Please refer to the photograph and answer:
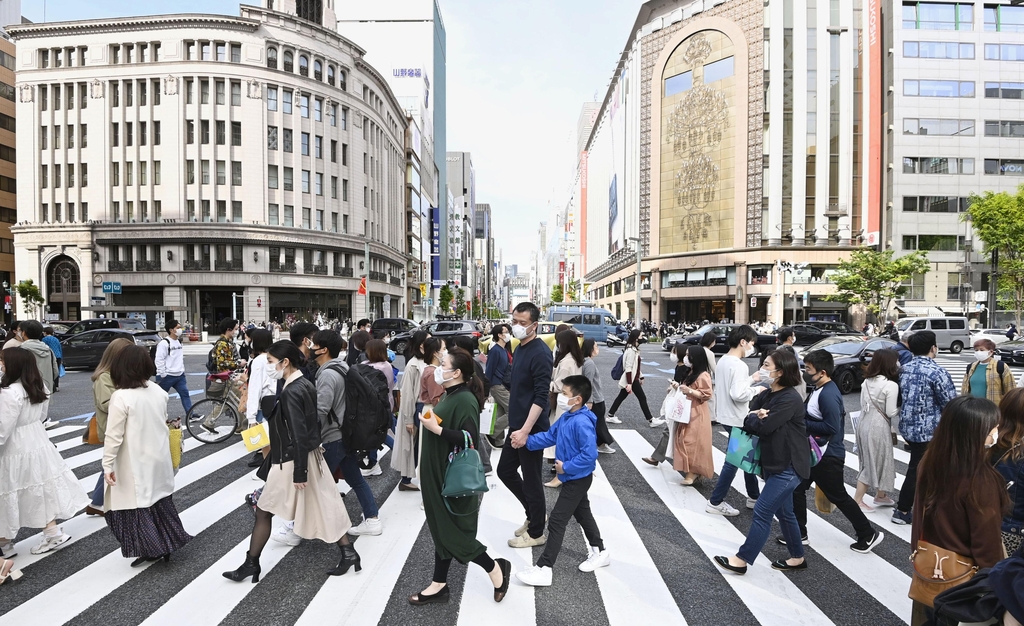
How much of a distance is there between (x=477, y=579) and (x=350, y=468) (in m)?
1.55

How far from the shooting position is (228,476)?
6926 mm

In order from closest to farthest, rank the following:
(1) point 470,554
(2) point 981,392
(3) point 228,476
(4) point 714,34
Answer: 1. (1) point 470,554
2. (2) point 981,392
3. (3) point 228,476
4. (4) point 714,34

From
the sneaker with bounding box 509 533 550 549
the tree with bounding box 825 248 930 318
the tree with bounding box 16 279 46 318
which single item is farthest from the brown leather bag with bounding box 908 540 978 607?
the tree with bounding box 16 279 46 318

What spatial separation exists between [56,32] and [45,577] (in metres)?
59.6

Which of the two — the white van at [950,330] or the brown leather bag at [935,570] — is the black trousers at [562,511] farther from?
the white van at [950,330]

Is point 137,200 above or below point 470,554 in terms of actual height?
above

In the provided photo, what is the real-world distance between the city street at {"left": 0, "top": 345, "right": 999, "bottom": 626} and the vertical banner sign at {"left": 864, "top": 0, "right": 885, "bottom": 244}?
51.6 meters

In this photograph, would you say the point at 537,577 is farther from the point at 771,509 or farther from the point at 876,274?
the point at 876,274

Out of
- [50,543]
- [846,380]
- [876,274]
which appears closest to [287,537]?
[50,543]

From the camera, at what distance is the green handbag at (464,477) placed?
3.55 metres

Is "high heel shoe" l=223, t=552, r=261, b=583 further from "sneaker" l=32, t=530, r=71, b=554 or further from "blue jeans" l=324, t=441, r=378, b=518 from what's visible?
"sneaker" l=32, t=530, r=71, b=554

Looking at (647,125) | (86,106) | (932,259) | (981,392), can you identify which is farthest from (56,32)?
(932,259)

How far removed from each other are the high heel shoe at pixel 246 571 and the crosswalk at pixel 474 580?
0.27 ft

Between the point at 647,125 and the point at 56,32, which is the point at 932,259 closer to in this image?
the point at 647,125
